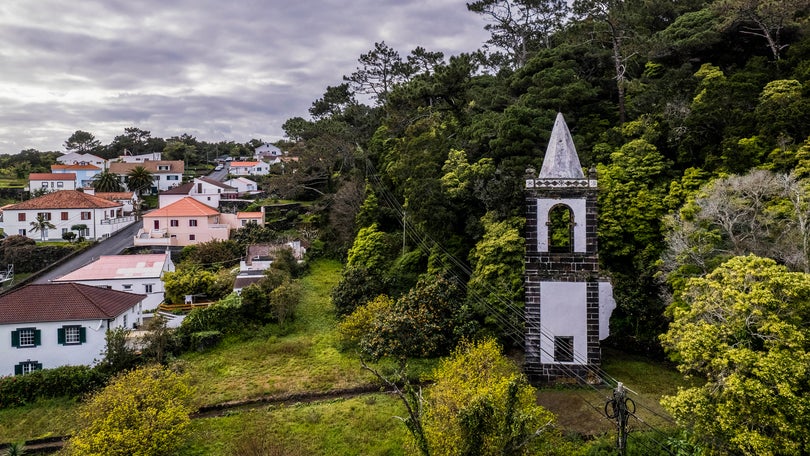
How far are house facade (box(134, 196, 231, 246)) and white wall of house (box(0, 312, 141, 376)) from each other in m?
19.1

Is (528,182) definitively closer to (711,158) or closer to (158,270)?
(711,158)

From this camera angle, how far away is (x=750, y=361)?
891 cm

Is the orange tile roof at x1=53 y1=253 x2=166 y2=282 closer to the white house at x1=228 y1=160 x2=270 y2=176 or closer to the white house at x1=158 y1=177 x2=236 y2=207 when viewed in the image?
the white house at x1=158 y1=177 x2=236 y2=207

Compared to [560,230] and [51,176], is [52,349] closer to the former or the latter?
[560,230]

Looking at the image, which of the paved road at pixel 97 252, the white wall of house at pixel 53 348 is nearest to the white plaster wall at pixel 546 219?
the white wall of house at pixel 53 348

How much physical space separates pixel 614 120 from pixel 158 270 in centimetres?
2669

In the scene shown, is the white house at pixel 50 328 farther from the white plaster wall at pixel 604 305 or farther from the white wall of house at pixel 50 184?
the white wall of house at pixel 50 184

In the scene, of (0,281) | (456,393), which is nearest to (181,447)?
(456,393)

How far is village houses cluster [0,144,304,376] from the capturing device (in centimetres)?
1791

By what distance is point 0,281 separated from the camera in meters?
30.4

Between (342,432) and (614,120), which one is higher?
(614,120)

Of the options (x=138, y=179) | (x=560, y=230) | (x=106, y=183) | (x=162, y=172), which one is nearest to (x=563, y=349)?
(x=560, y=230)

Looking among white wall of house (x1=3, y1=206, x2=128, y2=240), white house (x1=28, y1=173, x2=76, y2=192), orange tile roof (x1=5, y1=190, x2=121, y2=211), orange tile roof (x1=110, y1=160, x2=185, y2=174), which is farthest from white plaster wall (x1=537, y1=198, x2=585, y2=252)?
white house (x1=28, y1=173, x2=76, y2=192)

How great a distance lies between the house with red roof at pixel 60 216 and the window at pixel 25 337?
1019 inches
